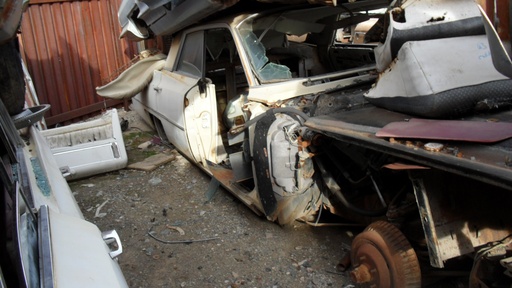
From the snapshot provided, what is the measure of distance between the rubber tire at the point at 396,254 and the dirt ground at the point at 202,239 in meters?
0.56

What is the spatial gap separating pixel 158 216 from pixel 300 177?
1622mm

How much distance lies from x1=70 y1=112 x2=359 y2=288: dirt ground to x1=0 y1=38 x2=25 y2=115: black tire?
1.35 m

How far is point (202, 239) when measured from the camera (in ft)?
11.2

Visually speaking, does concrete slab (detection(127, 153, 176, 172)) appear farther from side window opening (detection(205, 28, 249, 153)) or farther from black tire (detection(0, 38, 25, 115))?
black tire (detection(0, 38, 25, 115))

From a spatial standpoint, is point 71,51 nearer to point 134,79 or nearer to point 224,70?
point 134,79

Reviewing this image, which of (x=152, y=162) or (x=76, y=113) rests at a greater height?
(x=152, y=162)

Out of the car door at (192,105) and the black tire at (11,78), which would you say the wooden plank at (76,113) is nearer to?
the car door at (192,105)

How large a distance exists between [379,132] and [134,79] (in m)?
4.54

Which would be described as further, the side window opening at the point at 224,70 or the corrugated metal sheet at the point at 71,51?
the corrugated metal sheet at the point at 71,51

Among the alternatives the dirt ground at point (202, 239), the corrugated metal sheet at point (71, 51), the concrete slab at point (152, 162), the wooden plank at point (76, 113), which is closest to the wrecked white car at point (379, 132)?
the dirt ground at point (202, 239)

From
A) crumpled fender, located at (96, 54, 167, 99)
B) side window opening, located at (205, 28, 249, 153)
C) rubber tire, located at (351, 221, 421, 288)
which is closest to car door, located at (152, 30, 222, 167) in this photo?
side window opening, located at (205, 28, 249, 153)

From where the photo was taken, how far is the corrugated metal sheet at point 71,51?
7117 mm

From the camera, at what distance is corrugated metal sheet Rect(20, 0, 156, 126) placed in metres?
7.12

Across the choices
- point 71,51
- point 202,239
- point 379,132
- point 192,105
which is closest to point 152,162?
point 192,105
